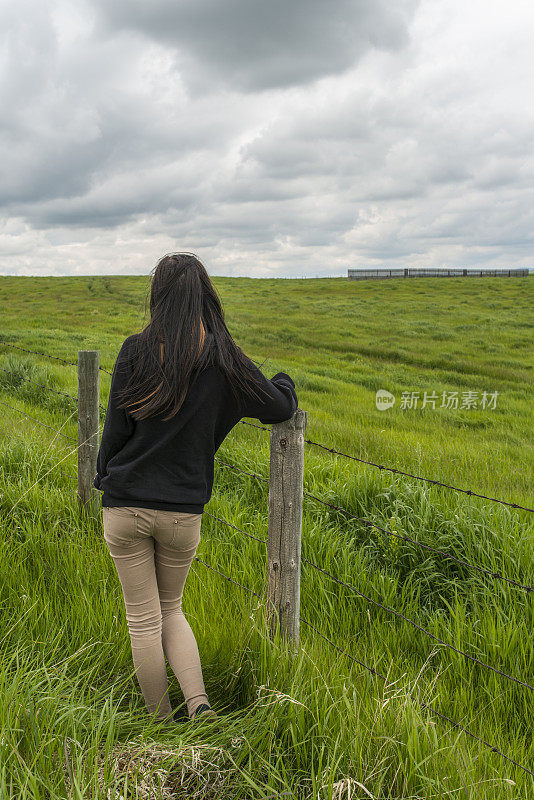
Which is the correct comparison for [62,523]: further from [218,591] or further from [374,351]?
[374,351]

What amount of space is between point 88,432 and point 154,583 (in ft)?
7.31

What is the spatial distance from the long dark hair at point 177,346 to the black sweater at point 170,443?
0.05m

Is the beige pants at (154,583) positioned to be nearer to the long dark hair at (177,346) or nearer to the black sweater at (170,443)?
the black sweater at (170,443)

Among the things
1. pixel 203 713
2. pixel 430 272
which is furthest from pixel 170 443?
pixel 430 272

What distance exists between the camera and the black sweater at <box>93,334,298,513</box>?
212 cm

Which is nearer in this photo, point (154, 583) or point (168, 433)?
point (168, 433)

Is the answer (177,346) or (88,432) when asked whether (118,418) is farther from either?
(88,432)

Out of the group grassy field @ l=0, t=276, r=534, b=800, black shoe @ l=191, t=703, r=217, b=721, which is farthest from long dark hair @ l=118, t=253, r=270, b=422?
black shoe @ l=191, t=703, r=217, b=721

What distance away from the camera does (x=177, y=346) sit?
2037 millimetres

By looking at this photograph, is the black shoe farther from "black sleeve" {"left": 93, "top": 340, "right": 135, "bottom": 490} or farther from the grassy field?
"black sleeve" {"left": 93, "top": 340, "right": 135, "bottom": 490}

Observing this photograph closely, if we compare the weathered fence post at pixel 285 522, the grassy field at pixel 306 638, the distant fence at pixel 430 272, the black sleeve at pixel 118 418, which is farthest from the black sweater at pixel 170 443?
the distant fence at pixel 430 272

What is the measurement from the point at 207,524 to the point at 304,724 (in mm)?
2459

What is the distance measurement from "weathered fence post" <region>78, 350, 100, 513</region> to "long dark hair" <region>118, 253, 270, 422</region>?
218 centimetres

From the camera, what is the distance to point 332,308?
29.6 metres
